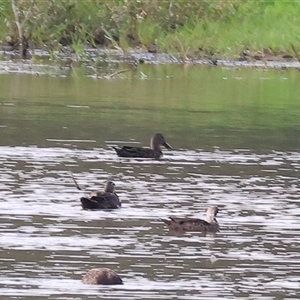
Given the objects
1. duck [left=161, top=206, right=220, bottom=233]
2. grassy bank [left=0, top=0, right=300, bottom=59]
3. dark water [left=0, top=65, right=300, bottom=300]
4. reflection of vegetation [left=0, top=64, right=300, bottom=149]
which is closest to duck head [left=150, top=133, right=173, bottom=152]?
dark water [left=0, top=65, right=300, bottom=300]

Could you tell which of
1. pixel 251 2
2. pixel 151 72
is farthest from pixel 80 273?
pixel 251 2

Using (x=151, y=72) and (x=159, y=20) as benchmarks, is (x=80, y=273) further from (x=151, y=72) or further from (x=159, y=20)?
(x=159, y=20)

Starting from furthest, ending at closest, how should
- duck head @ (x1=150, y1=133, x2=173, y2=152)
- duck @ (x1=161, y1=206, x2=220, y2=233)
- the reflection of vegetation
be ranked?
the reflection of vegetation
duck head @ (x1=150, y1=133, x2=173, y2=152)
duck @ (x1=161, y1=206, x2=220, y2=233)

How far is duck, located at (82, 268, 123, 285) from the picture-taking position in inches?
375

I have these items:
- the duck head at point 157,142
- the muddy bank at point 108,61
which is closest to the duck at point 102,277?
the duck head at point 157,142

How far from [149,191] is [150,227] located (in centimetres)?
211

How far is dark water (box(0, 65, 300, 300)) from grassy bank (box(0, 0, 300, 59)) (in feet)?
26.7

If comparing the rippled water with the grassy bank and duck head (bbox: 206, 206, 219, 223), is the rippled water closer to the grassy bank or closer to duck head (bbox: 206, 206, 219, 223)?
duck head (bbox: 206, 206, 219, 223)

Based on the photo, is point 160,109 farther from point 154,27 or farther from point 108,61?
point 154,27

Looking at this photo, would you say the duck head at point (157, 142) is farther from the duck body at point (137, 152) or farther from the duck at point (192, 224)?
the duck at point (192, 224)

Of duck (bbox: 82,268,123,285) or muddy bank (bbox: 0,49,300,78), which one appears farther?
muddy bank (bbox: 0,49,300,78)

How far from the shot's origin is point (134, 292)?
9500 mm

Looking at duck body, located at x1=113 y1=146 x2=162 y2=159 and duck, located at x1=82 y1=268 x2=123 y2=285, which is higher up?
duck, located at x1=82 y1=268 x2=123 y2=285

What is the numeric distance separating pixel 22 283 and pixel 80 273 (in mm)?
528
